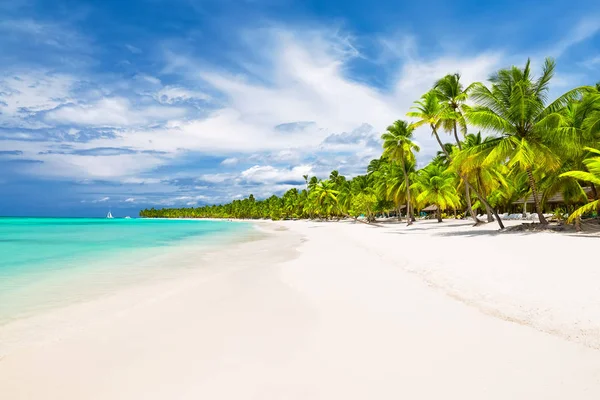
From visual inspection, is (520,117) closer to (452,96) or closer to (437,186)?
(452,96)

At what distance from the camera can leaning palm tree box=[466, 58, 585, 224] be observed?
18.6 m

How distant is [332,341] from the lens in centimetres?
497

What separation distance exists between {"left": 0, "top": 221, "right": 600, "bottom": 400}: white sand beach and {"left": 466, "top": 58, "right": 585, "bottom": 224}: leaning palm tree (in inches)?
457

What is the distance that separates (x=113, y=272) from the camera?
13.1m

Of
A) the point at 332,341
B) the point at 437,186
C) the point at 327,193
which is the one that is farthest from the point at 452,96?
the point at 327,193

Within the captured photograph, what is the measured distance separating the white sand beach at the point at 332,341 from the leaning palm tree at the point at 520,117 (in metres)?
11.6

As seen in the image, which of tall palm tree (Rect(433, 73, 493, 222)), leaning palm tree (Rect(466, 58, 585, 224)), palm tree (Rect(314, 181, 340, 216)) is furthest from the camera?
palm tree (Rect(314, 181, 340, 216))

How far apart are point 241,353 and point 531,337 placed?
3.76 m

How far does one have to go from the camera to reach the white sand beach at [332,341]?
372 cm

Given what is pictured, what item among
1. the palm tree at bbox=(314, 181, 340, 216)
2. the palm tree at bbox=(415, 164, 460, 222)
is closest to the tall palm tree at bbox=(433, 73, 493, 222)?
the palm tree at bbox=(415, 164, 460, 222)

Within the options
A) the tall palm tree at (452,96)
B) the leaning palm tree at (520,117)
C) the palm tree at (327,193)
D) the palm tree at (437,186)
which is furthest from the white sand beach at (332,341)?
the palm tree at (327,193)

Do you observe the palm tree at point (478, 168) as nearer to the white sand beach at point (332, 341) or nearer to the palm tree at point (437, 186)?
the palm tree at point (437, 186)

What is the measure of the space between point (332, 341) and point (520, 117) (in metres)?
19.4

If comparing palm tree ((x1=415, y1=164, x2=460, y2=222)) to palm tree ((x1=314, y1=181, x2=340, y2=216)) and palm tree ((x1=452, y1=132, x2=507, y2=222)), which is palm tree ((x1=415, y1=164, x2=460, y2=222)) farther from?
palm tree ((x1=314, y1=181, x2=340, y2=216))
